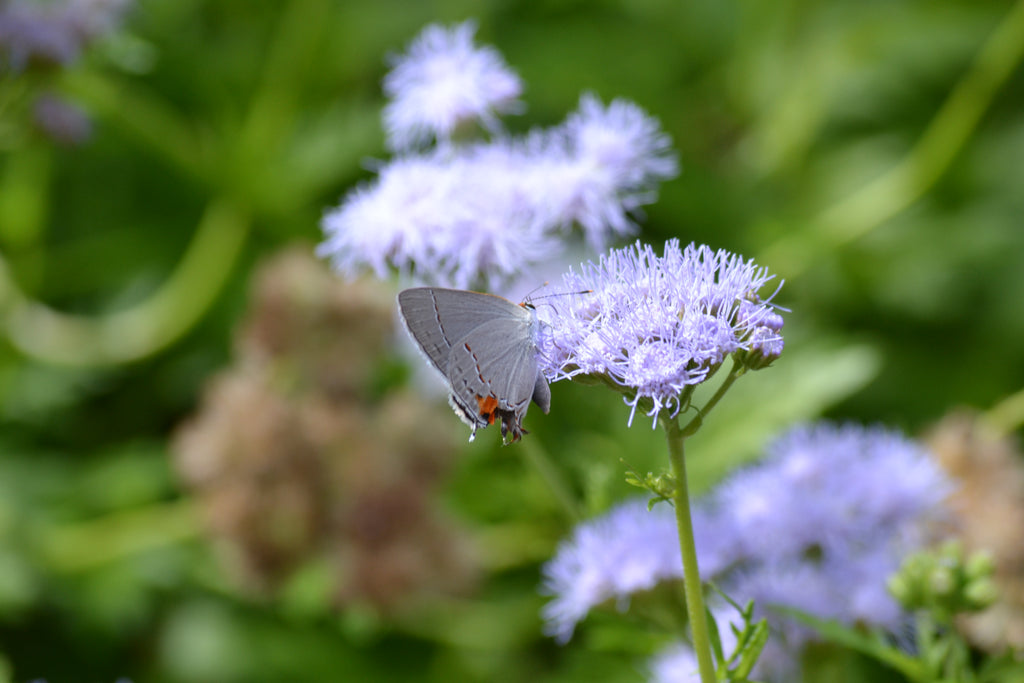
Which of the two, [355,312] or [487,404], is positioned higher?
[355,312]

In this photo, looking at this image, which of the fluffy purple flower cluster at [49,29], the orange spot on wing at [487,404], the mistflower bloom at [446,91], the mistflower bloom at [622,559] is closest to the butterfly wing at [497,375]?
the orange spot on wing at [487,404]

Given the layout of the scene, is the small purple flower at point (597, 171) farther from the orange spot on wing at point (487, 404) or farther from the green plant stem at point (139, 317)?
the green plant stem at point (139, 317)

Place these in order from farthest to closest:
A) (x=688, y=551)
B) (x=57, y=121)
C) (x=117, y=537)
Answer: (x=117, y=537) < (x=57, y=121) < (x=688, y=551)

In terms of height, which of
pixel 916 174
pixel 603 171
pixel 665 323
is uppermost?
pixel 916 174

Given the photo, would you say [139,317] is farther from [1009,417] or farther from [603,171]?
[1009,417]

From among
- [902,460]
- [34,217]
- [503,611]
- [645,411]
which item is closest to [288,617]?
[503,611]

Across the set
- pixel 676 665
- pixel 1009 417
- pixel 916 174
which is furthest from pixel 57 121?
pixel 916 174

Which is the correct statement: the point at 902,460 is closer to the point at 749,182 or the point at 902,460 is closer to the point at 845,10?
the point at 749,182
